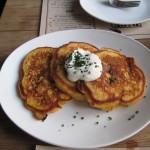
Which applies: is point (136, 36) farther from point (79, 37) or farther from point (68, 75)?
point (68, 75)

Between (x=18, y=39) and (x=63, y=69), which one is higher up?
(x=63, y=69)

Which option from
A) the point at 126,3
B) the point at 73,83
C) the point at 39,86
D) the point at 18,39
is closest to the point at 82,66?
the point at 73,83

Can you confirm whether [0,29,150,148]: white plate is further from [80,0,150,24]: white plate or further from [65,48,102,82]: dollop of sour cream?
[80,0,150,24]: white plate

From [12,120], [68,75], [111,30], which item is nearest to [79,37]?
[111,30]

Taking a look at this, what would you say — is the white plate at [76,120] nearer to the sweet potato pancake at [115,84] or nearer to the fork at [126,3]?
the sweet potato pancake at [115,84]

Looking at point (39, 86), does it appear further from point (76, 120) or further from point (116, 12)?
point (116, 12)

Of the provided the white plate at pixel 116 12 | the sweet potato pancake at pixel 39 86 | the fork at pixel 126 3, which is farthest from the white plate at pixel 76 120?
the fork at pixel 126 3
